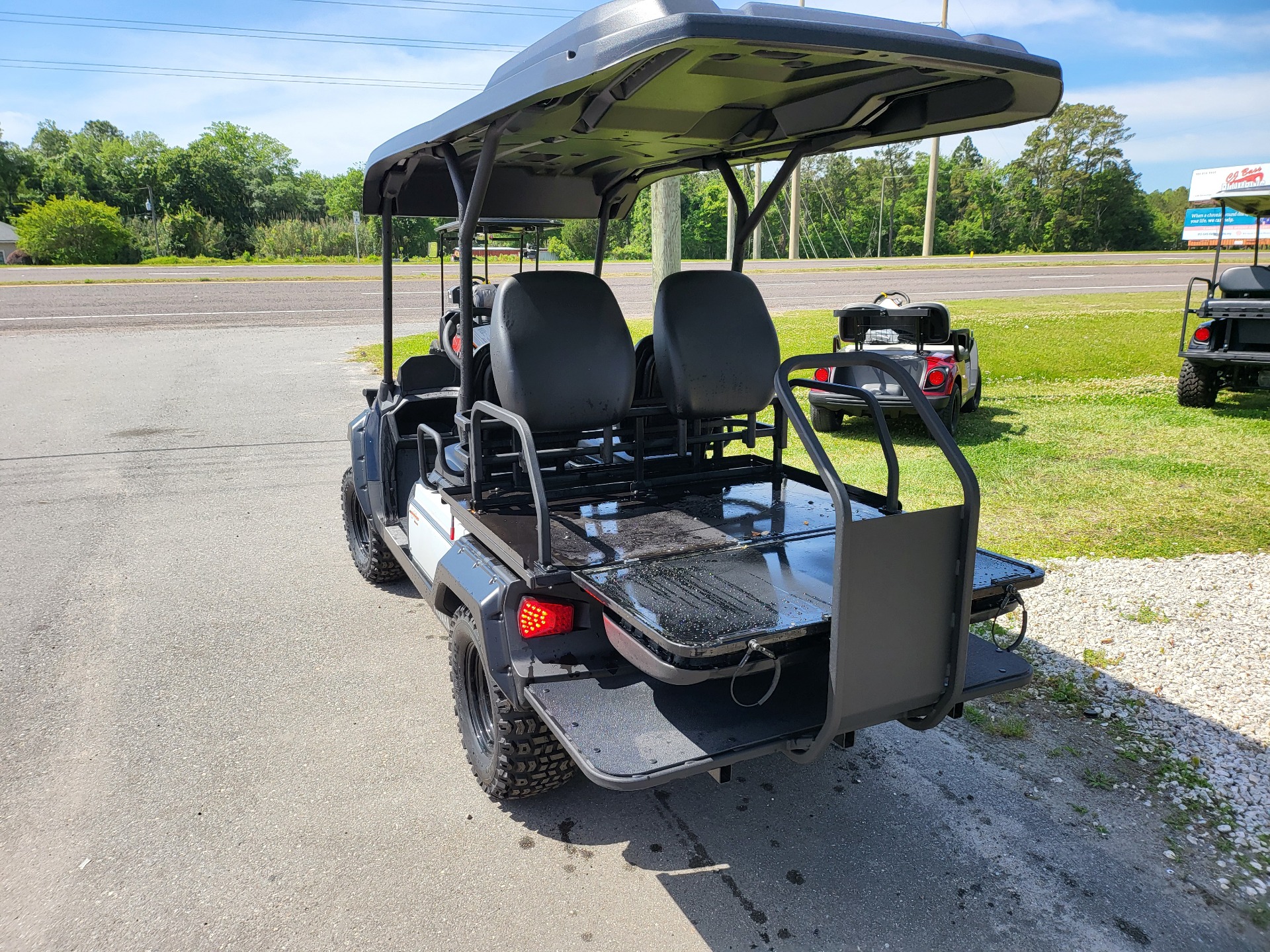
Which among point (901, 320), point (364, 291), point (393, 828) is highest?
point (364, 291)

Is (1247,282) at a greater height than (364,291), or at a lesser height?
greater

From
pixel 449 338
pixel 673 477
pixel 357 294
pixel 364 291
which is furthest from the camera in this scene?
pixel 364 291

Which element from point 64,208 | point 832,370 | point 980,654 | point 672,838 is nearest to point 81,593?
point 672,838

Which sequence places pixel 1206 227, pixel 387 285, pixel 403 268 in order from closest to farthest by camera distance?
pixel 387 285 → pixel 403 268 → pixel 1206 227

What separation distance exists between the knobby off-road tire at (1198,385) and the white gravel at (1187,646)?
492 cm

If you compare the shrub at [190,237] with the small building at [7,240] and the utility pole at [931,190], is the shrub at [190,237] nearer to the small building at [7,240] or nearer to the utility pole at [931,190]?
the small building at [7,240]

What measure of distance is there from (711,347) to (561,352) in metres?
0.61

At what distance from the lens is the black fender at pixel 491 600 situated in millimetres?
2664

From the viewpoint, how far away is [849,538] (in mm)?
2039

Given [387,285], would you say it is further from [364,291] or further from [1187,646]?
[364,291]

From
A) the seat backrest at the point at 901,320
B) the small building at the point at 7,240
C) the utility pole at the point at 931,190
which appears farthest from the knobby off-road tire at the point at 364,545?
the small building at the point at 7,240

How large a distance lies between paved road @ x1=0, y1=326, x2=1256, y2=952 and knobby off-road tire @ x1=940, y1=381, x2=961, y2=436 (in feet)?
16.6

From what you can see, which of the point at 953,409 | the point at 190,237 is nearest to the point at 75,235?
the point at 190,237

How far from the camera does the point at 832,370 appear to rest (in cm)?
827
